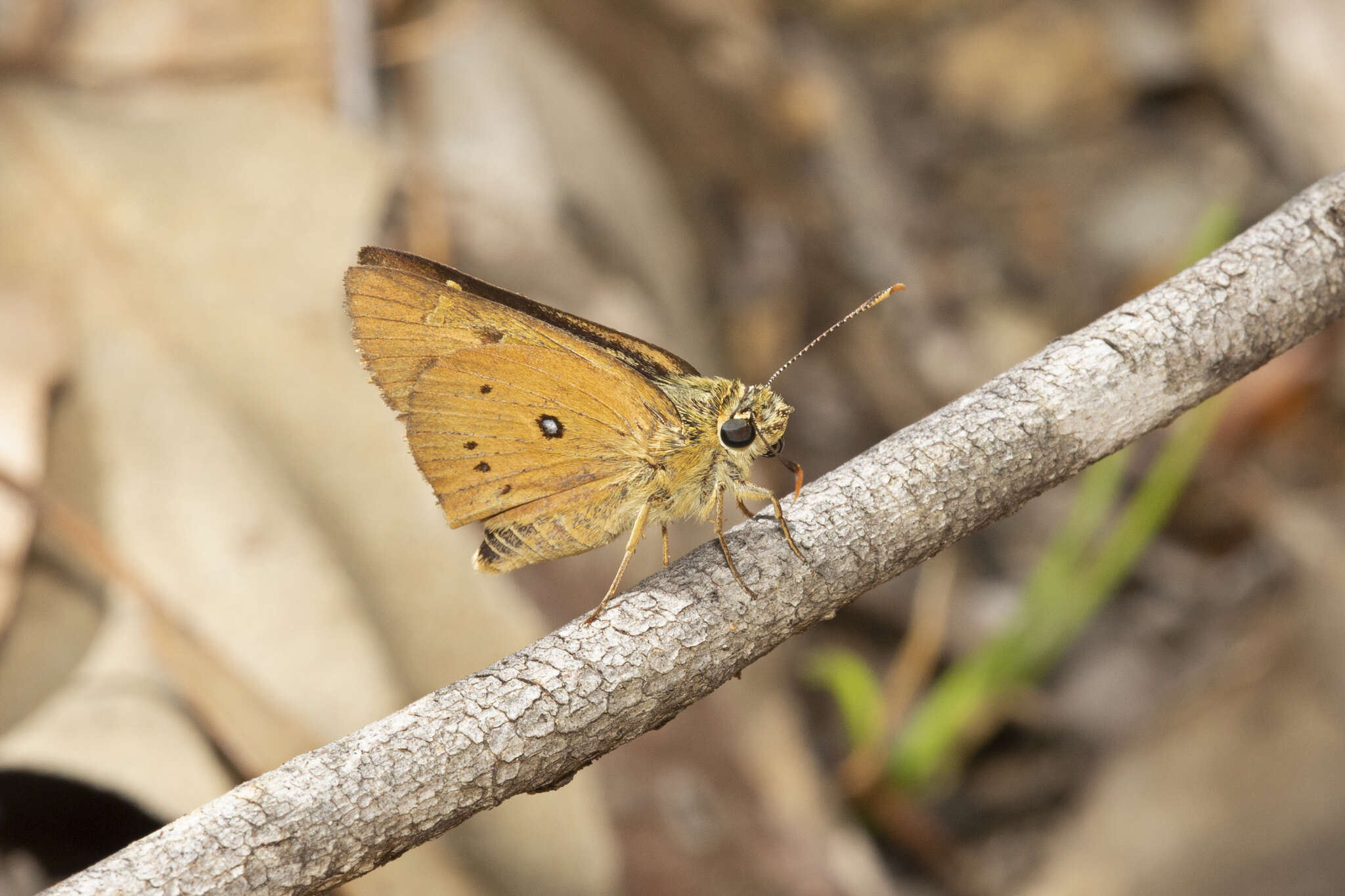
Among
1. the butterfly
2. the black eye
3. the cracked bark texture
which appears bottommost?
the cracked bark texture

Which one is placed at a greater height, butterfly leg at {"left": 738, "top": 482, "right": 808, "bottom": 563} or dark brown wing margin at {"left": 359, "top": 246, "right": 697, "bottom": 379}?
dark brown wing margin at {"left": 359, "top": 246, "right": 697, "bottom": 379}

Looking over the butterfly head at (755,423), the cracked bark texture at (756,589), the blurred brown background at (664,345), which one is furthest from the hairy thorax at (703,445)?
the blurred brown background at (664,345)

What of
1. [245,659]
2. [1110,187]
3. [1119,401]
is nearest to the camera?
[1119,401]

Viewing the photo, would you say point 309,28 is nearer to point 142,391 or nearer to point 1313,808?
point 142,391

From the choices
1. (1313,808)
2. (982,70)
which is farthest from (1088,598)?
(982,70)

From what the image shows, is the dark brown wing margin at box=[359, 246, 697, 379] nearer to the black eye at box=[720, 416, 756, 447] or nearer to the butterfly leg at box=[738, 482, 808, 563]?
the black eye at box=[720, 416, 756, 447]

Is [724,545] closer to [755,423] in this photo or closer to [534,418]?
[755,423]

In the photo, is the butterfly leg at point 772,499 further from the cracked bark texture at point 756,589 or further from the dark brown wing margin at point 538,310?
the dark brown wing margin at point 538,310

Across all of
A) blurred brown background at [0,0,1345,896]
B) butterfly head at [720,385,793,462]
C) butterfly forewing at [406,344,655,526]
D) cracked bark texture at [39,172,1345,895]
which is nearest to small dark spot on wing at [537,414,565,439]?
butterfly forewing at [406,344,655,526]
